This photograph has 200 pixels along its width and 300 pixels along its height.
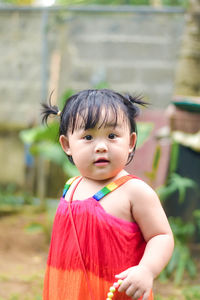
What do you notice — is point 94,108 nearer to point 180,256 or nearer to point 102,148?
point 102,148

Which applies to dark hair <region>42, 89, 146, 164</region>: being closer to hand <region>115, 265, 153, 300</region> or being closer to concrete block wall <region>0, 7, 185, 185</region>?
hand <region>115, 265, 153, 300</region>

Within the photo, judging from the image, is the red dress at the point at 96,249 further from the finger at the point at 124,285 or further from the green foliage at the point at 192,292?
the green foliage at the point at 192,292

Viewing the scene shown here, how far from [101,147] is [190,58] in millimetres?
3459

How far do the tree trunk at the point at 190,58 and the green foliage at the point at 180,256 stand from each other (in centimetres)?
144

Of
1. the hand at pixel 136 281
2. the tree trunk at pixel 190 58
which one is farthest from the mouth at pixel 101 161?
the tree trunk at pixel 190 58

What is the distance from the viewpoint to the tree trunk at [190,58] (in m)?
4.92

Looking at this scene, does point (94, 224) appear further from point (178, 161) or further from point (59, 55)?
point (59, 55)

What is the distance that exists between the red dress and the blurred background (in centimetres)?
219

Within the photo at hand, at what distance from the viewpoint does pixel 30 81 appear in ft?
19.9

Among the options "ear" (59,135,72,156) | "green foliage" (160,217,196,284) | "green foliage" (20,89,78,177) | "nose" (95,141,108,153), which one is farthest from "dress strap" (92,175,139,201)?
"green foliage" (20,89,78,177)

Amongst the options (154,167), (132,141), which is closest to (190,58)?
(154,167)

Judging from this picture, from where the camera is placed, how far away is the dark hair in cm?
178

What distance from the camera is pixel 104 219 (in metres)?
1.75

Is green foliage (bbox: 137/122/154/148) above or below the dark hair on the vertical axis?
below
